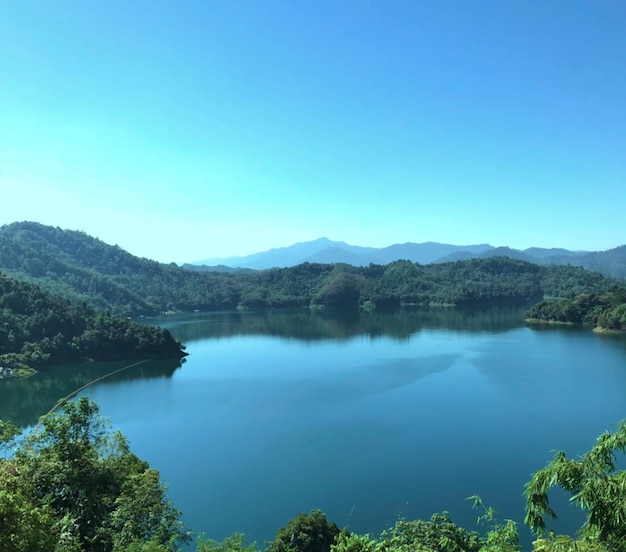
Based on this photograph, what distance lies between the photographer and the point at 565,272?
7438 cm

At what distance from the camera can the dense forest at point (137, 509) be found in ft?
7.43

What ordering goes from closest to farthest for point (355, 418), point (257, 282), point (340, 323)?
point (355, 418), point (340, 323), point (257, 282)

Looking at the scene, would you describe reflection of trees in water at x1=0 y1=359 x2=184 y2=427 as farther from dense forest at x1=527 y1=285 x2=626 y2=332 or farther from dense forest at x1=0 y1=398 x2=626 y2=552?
dense forest at x1=527 y1=285 x2=626 y2=332

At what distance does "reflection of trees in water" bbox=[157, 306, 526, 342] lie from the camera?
42.0 m

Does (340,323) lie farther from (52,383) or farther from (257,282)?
(257,282)

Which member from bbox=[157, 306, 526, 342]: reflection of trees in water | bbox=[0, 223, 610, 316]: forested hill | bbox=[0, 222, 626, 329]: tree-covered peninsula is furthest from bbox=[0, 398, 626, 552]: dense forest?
bbox=[0, 223, 610, 316]: forested hill

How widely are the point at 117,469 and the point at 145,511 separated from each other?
1648 mm

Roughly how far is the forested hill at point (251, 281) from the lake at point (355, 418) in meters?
30.9

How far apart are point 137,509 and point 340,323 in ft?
141

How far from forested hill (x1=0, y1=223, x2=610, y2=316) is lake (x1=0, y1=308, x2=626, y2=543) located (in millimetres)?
30928

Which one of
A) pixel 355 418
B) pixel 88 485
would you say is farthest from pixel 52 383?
pixel 88 485

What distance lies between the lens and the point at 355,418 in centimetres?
1731

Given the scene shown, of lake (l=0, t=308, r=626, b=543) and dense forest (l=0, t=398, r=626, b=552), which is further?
lake (l=0, t=308, r=626, b=543)

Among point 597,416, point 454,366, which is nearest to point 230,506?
point 597,416
